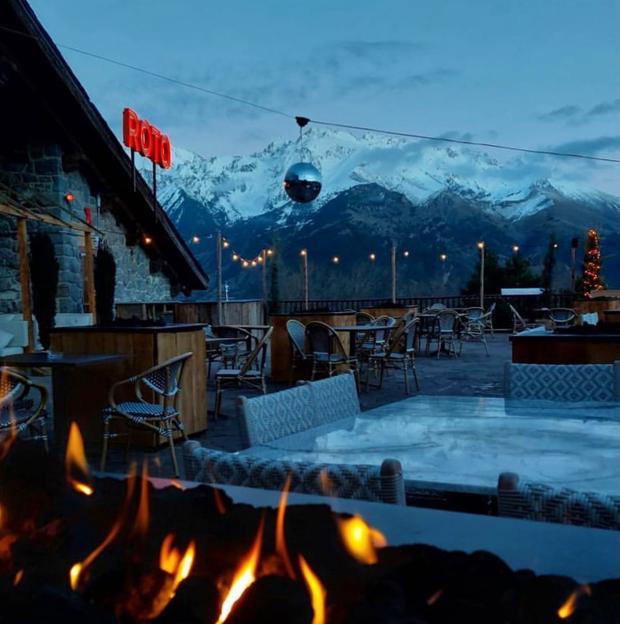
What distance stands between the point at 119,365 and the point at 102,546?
3.74 m

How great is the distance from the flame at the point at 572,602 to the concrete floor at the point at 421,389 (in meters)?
1.40

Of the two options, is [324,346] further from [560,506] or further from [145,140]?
[560,506]

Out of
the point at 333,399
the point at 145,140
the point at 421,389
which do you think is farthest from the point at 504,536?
the point at 145,140

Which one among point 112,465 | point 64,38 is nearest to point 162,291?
point 64,38

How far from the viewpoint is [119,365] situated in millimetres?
4762

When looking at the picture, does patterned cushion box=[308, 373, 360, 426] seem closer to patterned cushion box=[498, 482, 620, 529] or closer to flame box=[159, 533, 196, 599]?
flame box=[159, 533, 196, 599]

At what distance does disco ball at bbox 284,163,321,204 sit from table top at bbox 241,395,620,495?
5.38m

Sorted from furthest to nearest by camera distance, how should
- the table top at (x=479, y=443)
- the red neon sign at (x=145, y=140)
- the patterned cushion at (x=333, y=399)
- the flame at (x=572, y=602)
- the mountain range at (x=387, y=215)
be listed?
the mountain range at (x=387, y=215)
the red neon sign at (x=145, y=140)
the patterned cushion at (x=333, y=399)
the table top at (x=479, y=443)
the flame at (x=572, y=602)

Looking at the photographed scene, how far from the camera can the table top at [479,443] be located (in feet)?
5.10

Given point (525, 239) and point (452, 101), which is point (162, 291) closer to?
point (452, 101)

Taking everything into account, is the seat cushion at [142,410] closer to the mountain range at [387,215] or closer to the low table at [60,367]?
the low table at [60,367]

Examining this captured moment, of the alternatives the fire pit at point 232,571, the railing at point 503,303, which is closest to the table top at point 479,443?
the fire pit at point 232,571

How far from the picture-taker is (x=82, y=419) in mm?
4836

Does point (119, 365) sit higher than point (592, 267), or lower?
lower
